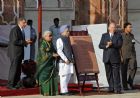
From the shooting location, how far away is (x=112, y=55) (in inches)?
582

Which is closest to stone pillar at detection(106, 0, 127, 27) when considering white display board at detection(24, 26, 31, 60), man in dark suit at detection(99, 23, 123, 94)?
white display board at detection(24, 26, 31, 60)

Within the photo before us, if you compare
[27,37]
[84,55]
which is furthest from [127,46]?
[27,37]

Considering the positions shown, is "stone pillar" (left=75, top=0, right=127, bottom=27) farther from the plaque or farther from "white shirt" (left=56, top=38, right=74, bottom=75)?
"white shirt" (left=56, top=38, right=74, bottom=75)

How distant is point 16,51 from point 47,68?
928mm

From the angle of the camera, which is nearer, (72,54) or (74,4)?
(72,54)

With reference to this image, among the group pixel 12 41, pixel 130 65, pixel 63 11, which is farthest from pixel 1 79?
pixel 63 11

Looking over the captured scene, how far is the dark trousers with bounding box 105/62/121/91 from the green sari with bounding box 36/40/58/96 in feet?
4.69

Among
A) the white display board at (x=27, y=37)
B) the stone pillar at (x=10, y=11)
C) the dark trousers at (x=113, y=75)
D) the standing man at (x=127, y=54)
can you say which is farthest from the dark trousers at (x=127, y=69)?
the stone pillar at (x=10, y=11)

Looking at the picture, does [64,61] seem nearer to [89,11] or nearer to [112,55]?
[112,55]

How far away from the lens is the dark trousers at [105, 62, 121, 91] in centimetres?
1486

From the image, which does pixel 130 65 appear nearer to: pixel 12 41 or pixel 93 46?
pixel 93 46

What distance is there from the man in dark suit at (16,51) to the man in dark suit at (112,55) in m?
1.97

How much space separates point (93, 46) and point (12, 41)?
2195mm

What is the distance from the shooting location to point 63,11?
20.8 metres
